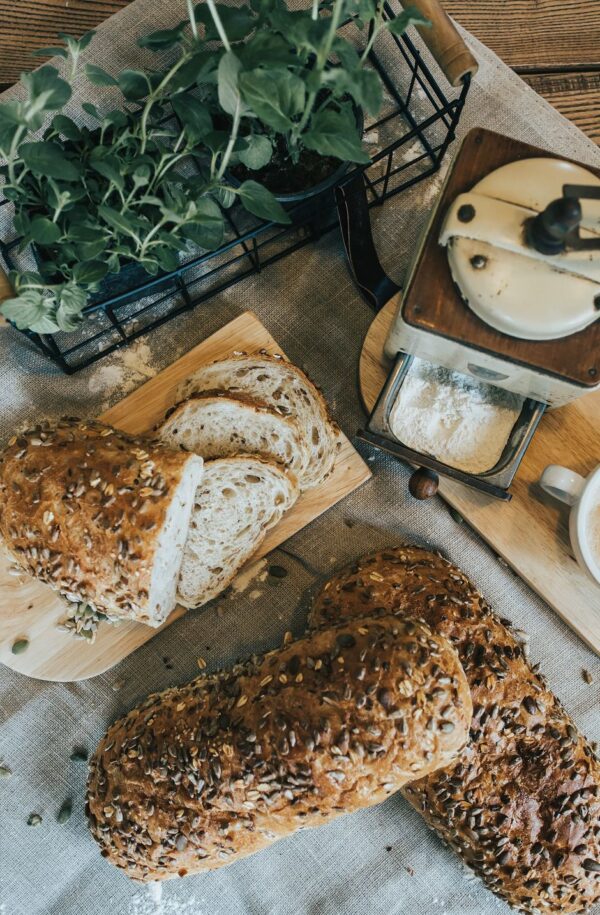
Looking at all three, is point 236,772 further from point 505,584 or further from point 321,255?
point 321,255

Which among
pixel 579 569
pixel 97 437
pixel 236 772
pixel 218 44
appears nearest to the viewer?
pixel 236 772

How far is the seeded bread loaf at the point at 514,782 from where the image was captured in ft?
5.58

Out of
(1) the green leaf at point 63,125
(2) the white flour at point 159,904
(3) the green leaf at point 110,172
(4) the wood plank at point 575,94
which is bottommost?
(2) the white flour at point 159,904

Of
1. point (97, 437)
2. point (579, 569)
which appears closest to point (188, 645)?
point (97, 437)

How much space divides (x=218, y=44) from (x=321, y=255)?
0.70 metres

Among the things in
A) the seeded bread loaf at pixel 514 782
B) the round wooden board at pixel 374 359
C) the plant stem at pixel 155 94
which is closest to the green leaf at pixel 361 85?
the plant stem at pixel 155 94

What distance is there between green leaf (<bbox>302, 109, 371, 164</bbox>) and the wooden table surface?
3.79 ft

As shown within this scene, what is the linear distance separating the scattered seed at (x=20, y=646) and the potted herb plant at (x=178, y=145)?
86 centimetres

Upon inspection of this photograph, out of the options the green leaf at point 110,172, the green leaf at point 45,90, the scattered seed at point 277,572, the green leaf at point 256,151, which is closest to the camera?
the green leaf at point 45,90

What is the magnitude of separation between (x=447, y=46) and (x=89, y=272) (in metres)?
0.96

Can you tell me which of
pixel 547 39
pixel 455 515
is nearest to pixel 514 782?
pixel 455 515

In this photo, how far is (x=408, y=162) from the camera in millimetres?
2086

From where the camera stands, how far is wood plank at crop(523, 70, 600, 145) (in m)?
2.20

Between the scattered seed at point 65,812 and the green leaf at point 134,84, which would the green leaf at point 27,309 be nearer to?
the green leaf at point 134,84
